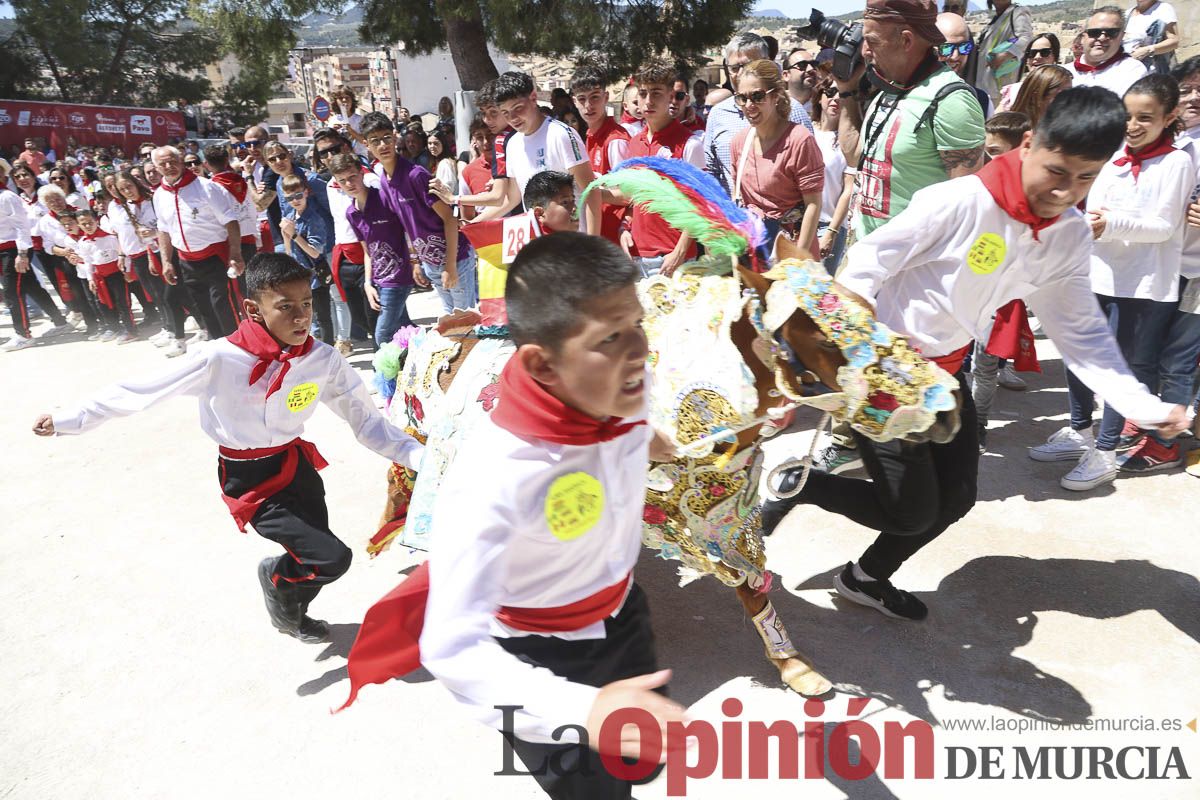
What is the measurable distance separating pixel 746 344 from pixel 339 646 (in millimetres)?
2222

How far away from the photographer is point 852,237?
4852mm

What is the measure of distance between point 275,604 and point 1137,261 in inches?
172

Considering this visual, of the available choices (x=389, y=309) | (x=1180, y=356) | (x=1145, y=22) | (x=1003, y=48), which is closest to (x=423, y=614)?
(x=1180, y=356)

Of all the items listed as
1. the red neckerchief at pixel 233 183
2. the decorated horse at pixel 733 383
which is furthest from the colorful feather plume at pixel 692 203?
the red neckerchief at pixel 233 183

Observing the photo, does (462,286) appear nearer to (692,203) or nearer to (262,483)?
(262,483)

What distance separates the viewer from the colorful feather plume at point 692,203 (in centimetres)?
275

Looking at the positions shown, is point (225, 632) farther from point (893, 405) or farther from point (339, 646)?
point (893, 405)

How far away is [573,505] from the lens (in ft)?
5.90

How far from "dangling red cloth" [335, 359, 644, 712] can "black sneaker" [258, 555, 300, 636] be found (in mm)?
1568

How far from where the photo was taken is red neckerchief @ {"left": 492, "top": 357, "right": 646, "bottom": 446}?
172 centimetres

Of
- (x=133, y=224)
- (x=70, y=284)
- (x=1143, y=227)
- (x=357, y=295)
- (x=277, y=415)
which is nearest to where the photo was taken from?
(x=277, y=415)

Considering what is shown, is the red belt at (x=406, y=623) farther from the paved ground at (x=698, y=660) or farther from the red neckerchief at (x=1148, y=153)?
the red neckerchief at (x=1148, y=153)

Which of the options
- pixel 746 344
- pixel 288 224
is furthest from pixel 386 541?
pixel 288 224

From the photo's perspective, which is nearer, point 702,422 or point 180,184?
point 702,422
